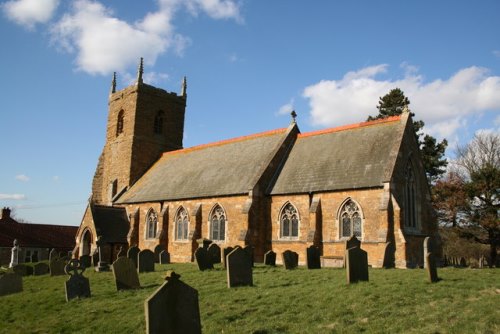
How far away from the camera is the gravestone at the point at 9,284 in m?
16.9

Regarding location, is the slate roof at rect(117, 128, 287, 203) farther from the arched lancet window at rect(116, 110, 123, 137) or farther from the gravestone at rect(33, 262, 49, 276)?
the gravestone at rect(33, 262, 49, 276)

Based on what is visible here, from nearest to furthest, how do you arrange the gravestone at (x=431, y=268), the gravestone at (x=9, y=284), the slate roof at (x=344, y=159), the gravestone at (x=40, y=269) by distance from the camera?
1. the gravestone at (x=431, y=268)
2. the gravestone at (x=9, y=284)
3. the slate roof at (x=344, y=159)
4. the gravestone at (x=40, y=269)

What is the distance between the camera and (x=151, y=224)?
106ft

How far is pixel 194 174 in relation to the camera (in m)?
32.1

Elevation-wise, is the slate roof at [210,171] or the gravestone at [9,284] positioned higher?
Answer: the slate roof at [210,171]

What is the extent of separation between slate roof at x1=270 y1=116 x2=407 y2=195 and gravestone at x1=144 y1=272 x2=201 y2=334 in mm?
15396

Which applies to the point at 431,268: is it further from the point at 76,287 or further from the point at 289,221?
the point at 289,221

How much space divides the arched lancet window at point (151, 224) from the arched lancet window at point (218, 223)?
568cm

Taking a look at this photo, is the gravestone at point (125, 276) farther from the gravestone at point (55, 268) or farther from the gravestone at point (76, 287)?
the gravestone at point (55, 268)

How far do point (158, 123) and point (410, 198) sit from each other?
24907 millimetres

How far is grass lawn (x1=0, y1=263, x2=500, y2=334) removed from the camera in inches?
356

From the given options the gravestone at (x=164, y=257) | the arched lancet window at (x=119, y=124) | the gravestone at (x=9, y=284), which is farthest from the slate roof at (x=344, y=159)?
the arched lancet window at (x=119, y=124)

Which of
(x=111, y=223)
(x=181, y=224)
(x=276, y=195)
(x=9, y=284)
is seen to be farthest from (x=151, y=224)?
(x=9, y=284)

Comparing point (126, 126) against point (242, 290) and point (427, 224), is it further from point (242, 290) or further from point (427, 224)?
point (242, 290)
